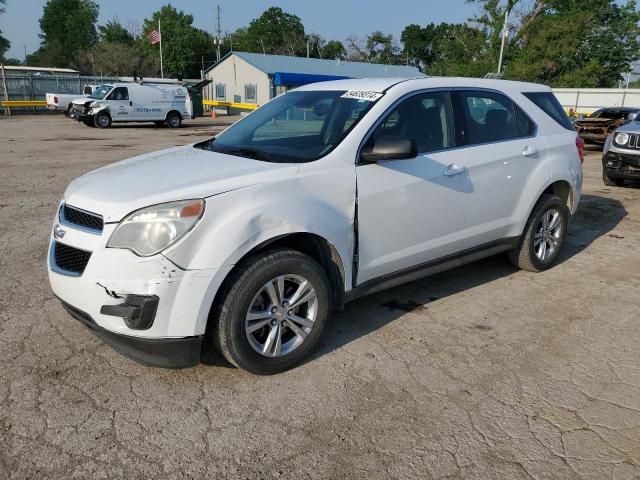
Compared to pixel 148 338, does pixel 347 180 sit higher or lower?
higher

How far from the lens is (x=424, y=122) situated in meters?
3.91

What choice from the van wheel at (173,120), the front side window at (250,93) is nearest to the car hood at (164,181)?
the van wheel at (173,120)

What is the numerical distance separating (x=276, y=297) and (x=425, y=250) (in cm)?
137

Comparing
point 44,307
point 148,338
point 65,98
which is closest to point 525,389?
point 148,338

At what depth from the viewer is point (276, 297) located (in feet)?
10.2

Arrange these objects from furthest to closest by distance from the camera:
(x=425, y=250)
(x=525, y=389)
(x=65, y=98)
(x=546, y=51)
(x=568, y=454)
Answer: (x=546, y=51), (x=65, y=98), (x=425, y=250), (x=525, y=389), (x=568, y=454)

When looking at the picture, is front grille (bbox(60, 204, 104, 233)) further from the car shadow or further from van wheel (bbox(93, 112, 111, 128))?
van wheel (bbox(93, 112, 111, 128))

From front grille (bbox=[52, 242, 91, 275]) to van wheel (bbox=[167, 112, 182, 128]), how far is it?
24088 millimetres

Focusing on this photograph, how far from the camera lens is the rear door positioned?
4.18 meters

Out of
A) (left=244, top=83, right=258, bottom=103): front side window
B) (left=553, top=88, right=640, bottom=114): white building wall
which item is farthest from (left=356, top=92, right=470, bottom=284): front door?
(left=244, top=83, right=258, bottom=103): front side window

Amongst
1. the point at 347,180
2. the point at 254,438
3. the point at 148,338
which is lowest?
the point at 254,438

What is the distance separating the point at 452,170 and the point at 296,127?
125cm

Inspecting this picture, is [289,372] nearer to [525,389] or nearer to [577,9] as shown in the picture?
[525,389]

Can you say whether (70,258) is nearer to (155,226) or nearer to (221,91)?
(155,226)
